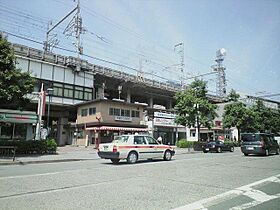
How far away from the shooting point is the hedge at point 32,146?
20734mm

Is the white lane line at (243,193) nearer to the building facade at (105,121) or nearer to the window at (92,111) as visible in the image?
the building facade at (105,121)

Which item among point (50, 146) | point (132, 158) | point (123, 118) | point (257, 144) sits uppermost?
point (123, 118)

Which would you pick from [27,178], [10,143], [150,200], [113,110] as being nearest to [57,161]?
[10,143]

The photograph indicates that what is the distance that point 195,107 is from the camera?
117ft

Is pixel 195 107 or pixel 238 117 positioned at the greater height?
pixel 195 107

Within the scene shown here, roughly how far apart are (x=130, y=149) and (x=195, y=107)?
70.9 feet

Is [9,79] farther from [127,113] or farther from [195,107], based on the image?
[195,107]

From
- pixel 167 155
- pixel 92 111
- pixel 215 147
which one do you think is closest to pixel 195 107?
pixel 215 147

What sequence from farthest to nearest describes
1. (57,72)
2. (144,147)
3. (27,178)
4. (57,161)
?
(57,72)
(57,161)
(144,147)
(27,178)

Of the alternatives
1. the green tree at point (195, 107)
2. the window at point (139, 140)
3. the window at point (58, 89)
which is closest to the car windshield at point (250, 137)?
the window at point (139, 140)

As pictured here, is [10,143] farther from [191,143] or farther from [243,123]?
[243,123]

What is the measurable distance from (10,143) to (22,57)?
20731mm

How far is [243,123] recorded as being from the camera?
4588 centimetres

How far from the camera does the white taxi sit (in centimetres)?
1524
